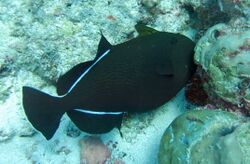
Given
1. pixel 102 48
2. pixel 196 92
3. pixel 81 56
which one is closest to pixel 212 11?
pixel 196 92

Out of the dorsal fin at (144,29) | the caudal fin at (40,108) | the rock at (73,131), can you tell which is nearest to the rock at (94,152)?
the rock at (73,131)

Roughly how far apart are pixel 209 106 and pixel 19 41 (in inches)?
91.2

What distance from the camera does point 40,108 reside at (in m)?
2.81

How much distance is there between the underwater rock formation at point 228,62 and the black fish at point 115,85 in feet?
0.87

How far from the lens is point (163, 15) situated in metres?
3.93

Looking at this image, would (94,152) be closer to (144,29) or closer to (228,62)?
(144,29)

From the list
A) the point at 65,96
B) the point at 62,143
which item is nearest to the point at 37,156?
the point at 62,143

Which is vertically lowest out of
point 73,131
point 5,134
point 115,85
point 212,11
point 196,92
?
point 5,134

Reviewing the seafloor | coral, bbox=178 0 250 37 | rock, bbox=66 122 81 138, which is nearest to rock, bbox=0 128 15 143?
the seafloor

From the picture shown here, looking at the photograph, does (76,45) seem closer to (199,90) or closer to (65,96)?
(65,96)

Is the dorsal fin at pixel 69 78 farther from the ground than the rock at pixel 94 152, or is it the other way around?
the dorsal fin at pixel 69 78

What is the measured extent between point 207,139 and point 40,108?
4.67 feet

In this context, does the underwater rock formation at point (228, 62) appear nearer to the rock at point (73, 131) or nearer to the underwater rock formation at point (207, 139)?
the underwater rock formation at point (207, 139)

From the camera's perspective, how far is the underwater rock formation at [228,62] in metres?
2.71
